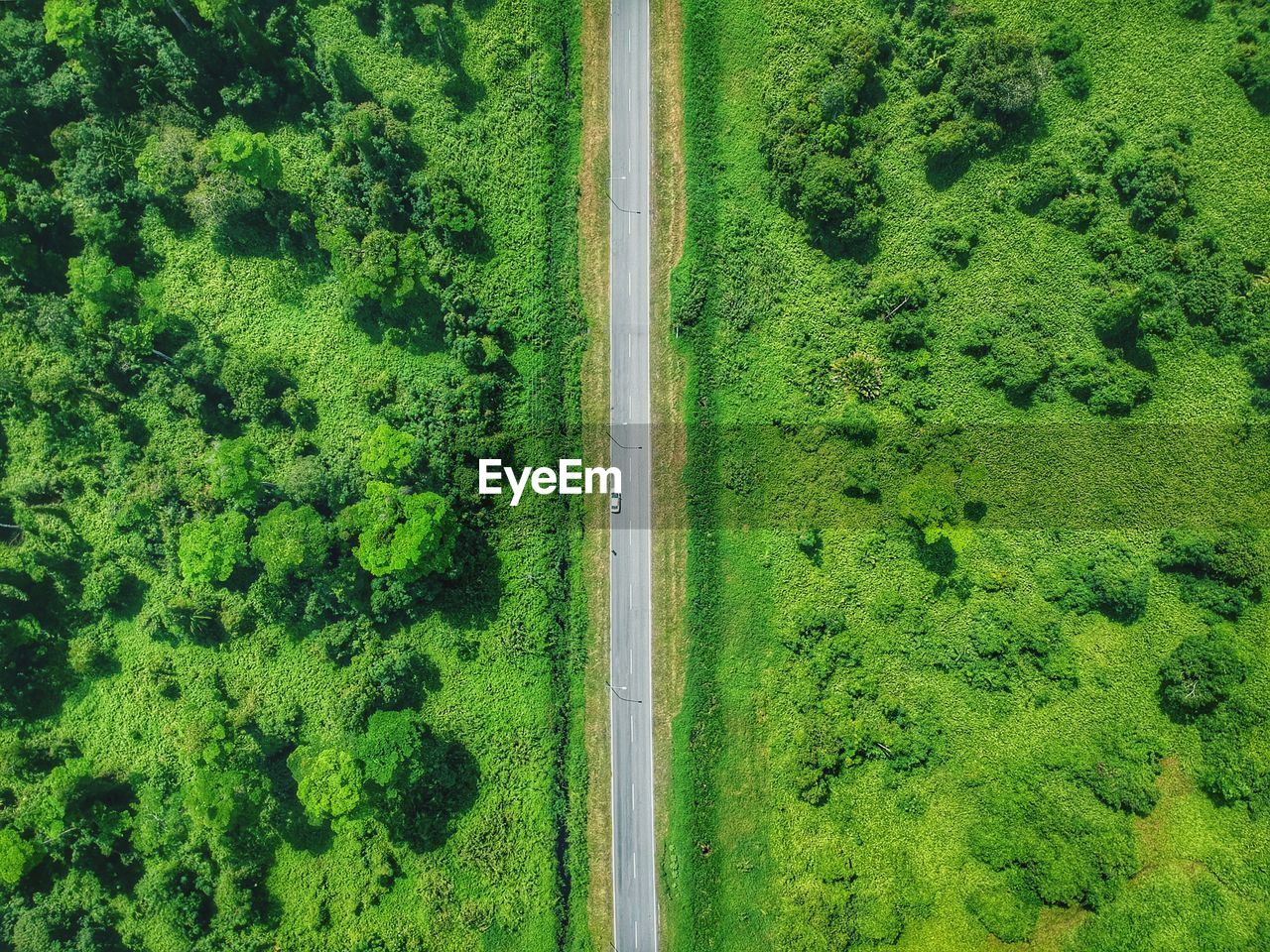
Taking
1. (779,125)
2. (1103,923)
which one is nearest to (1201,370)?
(779,125)

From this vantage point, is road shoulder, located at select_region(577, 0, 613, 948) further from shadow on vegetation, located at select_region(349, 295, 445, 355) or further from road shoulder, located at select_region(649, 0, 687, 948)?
shadow on vegetation, located at select_region(349, 295, 445, 355)

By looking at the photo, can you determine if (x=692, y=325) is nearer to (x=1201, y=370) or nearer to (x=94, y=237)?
(x=1201, y=370)

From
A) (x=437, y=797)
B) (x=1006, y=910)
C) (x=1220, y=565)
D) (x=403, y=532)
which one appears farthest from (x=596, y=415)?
(x=1220, y=565)

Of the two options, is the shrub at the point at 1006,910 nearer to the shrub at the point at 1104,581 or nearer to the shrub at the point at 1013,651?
the shrub at the point at 1013,651

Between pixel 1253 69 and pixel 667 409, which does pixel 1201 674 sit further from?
pixel 1253 69

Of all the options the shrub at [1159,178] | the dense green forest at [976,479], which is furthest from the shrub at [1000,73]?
the shrub at [1159,178]

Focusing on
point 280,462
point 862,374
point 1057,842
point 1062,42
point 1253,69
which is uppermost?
point 1062,42
